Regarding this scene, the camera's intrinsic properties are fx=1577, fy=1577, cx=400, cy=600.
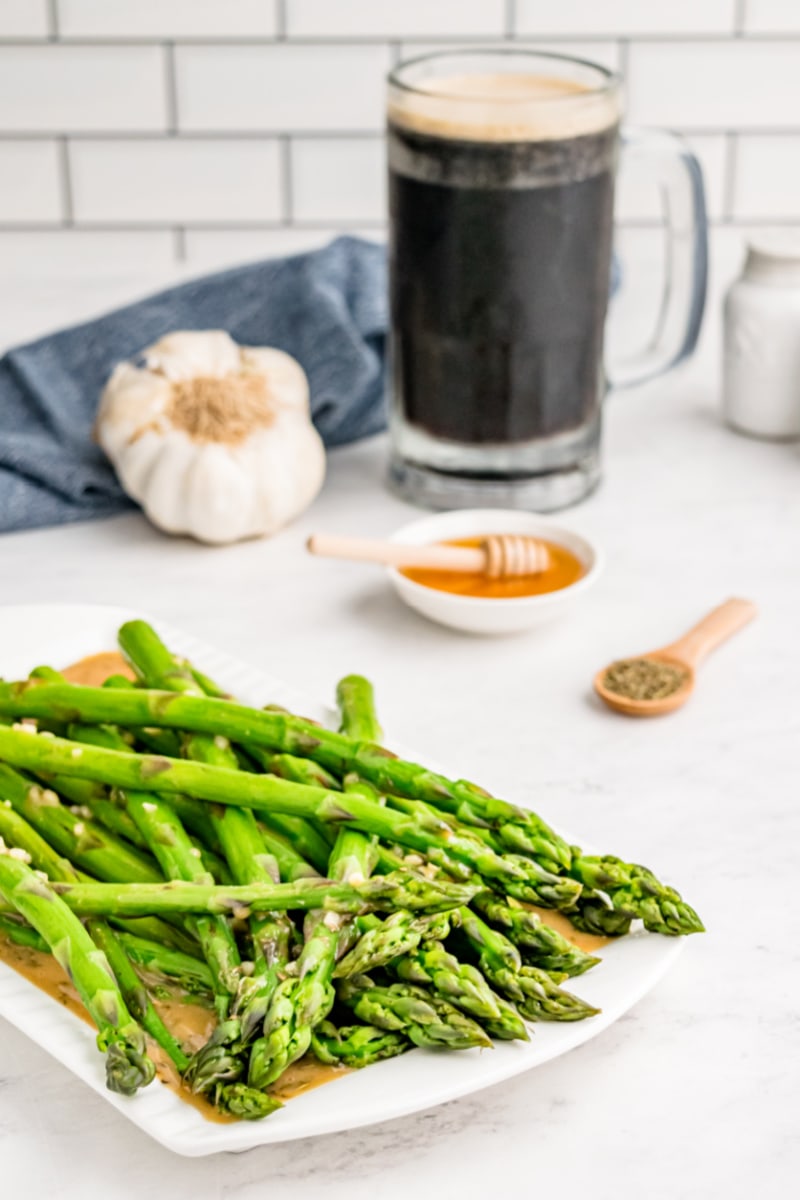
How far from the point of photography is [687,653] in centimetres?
117

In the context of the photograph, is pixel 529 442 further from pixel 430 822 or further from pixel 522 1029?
pixel 522 1029

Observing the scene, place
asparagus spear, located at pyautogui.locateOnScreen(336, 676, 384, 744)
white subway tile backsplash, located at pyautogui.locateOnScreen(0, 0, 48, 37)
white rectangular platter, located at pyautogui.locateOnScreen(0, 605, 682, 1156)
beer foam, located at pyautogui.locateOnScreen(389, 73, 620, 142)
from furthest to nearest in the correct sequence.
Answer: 1. white subway tile backsplash, located at pyautogui.locateOnScreen(0, 0, 48, 37)
2. beer foam, located at pyautogui.locateOnScreen(389, 73, 620, 142)
3. asparagus spear, located at pyautogui.locateOnScreen(336, 676, 384, 744)
4. white rectangular platter, located at pyautogui.locateOnScreen(0, 605, 682, 1156)

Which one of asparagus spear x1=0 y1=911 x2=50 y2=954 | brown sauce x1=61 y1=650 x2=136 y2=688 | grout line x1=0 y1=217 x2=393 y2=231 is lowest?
grout line x1=0 y1=217 x2=393 y2=231

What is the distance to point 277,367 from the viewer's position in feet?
4.60

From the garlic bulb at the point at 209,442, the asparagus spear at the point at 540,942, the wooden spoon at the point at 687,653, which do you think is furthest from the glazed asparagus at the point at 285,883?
the garlic bulb at the point at 209,442

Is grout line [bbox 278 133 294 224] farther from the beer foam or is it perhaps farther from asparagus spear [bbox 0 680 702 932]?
asparagus spear [bbox 0 680 702 932]

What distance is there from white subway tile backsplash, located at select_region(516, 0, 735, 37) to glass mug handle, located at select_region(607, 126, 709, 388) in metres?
0.66

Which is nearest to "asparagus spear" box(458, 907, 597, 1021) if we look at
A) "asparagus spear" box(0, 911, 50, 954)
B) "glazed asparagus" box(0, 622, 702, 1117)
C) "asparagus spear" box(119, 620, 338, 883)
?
"glazed asparagus" box(0, 622, 702, 1117)

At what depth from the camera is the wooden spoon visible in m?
1.11

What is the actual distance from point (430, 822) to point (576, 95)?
66 cm

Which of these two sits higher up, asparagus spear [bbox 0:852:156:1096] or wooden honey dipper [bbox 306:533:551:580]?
asparagus spear [bbox 0:852:156:1096]

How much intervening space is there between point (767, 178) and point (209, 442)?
1210 millimetres

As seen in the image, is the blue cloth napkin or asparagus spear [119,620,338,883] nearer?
asparagus spear [119,620,338,883]

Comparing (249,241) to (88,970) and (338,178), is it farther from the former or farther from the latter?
(88,970)
